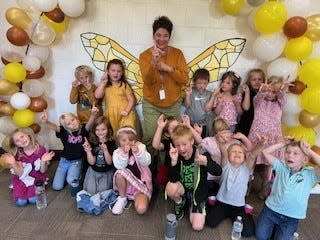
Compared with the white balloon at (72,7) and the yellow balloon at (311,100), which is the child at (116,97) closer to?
the white balloon at (72,7)

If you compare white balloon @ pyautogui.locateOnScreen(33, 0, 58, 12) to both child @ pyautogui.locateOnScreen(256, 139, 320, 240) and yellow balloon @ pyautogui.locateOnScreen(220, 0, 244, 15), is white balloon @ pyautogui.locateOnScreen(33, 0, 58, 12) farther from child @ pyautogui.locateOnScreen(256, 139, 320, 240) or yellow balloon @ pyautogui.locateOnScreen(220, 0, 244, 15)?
child @ pyautogui.locateOnScreen(256, 139, 320, 240)

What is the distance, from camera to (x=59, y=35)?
330 centimetres

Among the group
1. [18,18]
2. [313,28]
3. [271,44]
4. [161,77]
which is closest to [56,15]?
[18,18]

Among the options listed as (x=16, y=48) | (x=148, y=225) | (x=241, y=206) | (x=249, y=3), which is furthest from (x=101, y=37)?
(x=241, y=206)

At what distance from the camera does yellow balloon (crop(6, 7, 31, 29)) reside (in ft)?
9.27

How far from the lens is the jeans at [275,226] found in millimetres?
2338

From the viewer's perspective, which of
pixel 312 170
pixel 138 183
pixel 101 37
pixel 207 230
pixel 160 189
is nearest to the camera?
pixel 312 170

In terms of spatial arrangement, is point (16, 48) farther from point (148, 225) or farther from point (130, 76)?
point (148, 225)

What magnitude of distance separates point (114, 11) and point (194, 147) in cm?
Answer: 162

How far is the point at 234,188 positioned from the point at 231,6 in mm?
1598

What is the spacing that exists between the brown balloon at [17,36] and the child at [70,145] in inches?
25.9

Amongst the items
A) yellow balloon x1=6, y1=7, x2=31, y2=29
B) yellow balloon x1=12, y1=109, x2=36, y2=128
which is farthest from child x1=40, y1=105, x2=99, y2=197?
yellow balloon x1=6, y1=7, x2=31, y2=29

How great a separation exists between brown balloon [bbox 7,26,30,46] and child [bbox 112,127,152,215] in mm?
1174

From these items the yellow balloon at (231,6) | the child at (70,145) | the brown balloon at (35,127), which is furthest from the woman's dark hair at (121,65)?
the yellow balloon at (231,6)
